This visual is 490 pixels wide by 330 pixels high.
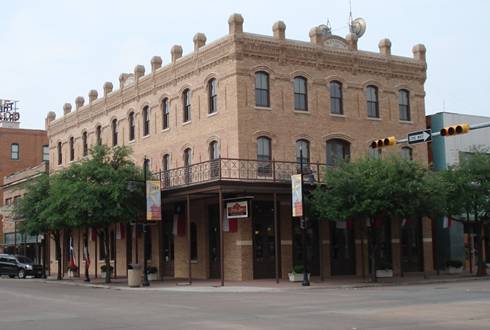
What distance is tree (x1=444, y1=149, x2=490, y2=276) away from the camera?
35.7m

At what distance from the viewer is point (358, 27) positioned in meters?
43.2

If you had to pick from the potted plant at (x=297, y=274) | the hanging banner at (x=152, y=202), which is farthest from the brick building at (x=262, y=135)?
the hanging banner at (x=152, y=202)

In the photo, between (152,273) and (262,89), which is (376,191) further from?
(152,273)

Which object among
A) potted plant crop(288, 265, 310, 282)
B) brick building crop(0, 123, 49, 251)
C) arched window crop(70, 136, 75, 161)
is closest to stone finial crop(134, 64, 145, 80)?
arched window crop(70, 136, 75, 161)

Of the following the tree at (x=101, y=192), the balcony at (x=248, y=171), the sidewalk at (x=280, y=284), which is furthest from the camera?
the tree at (x=101, y=192)

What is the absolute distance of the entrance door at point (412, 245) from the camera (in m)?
40.4

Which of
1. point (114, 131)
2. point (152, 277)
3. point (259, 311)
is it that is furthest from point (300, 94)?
point (259, 311)

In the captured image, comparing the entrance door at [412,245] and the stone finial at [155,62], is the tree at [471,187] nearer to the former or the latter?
the entrance door at [412,245]

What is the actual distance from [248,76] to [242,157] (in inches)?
159

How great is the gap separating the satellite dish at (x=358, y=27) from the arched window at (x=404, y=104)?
188 inches

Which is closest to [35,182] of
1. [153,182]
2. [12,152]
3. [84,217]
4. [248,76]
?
[84,217]

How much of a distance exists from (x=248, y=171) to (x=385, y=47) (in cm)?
1198

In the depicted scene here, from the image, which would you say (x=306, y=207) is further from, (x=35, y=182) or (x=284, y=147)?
(x=35, y=182)

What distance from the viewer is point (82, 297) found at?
2677 cm
